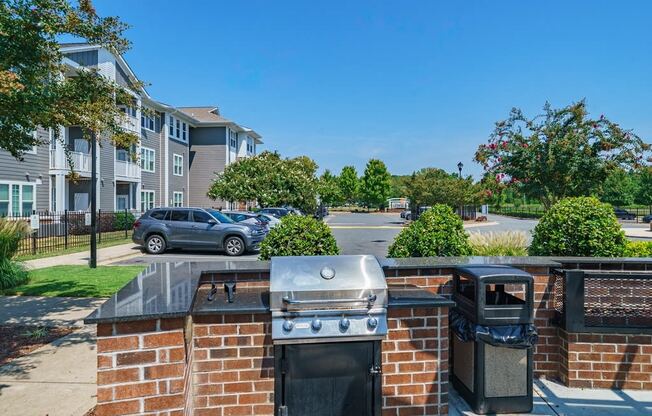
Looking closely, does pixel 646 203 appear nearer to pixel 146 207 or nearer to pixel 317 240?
pixel 146 207

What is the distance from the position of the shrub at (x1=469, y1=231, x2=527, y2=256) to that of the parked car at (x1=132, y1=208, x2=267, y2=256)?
8844 mm

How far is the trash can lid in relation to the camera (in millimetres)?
3398

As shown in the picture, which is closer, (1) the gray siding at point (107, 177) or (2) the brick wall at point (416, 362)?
(2) the brick wall at point (416, 362)

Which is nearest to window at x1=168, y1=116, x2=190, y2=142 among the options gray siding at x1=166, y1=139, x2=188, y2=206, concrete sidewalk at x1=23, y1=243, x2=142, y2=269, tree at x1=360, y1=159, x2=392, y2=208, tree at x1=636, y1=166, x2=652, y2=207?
gray siding at x1=166, y1=139, x2=188, y2=206

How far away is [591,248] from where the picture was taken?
200 inches

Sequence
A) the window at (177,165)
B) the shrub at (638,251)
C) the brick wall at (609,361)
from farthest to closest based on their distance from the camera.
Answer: the window at (177,165) → the shrub at (638,251) → the brick wall at (609,361)

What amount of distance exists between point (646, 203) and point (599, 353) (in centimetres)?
7789

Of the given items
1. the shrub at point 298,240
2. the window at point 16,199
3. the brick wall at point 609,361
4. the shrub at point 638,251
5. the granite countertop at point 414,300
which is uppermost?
the window at point 16,199

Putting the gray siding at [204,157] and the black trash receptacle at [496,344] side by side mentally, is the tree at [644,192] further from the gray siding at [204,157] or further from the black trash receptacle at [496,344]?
the black trash receptacle at [496,344]

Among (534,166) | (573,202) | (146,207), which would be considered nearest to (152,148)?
(146,207)

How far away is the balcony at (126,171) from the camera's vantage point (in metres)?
24.6

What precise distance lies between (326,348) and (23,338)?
15.0ft

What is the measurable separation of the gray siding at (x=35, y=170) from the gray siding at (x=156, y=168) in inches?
308

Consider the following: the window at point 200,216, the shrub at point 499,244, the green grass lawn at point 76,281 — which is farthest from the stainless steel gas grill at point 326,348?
the window at point 200,216
